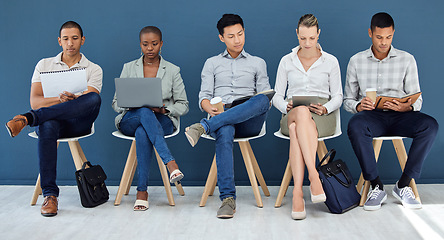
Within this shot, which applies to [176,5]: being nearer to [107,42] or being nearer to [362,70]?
[107,42]

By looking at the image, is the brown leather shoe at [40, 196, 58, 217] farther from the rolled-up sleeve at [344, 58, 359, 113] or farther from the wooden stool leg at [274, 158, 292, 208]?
the rolled-up sleeve at [344, 58, 359, 113]

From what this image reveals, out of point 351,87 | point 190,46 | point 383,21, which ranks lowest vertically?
point 351,87

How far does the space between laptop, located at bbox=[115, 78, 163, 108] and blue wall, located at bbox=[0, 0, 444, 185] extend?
2.36 feet

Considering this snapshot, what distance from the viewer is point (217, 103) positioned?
320 centimetres

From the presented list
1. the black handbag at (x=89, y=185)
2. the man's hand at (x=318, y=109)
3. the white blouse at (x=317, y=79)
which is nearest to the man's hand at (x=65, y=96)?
the black handbag at (x=89, y=185)

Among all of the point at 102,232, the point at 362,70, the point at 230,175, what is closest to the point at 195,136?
the point at 230,175

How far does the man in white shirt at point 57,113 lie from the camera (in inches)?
124

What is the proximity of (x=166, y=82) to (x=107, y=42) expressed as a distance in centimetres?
77

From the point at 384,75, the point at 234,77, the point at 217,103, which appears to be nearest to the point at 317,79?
Answer: the point at 384,75

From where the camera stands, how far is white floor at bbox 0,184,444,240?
8.93ft

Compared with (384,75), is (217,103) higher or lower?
lower

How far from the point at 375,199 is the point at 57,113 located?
216 cm

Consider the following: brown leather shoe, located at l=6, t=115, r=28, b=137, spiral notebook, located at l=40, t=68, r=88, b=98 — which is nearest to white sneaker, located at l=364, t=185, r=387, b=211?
spiral notebook, located at l=40, t=68, r=88, b=98

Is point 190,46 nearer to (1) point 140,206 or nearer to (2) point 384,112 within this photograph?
(1) point 140,206
